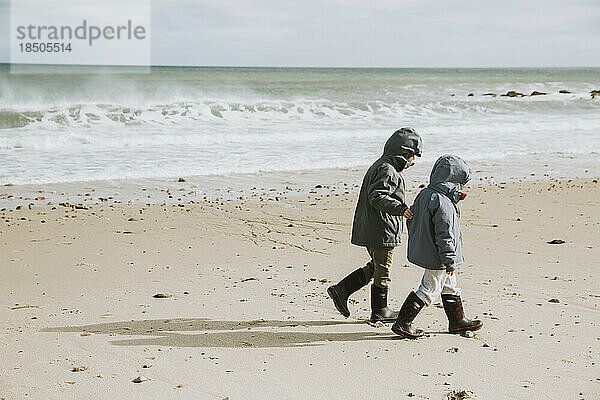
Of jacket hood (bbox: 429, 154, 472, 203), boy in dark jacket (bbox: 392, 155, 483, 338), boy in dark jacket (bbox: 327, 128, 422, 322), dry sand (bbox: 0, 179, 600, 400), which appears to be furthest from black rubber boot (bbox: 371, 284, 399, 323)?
jacket hood (bbox: 429, 154, 472, 203)

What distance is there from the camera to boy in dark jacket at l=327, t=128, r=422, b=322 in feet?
16.2

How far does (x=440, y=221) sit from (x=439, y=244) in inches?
5.6

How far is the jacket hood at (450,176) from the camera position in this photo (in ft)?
15.5

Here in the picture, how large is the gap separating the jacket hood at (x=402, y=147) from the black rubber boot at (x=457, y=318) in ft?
3.12

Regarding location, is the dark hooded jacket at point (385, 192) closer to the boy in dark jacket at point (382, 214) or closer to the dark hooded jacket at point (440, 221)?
the boy in dark jacket at point (382, 214)

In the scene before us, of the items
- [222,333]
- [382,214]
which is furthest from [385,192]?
[222,333]

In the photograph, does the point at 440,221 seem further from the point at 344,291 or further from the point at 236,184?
the point at 236,184

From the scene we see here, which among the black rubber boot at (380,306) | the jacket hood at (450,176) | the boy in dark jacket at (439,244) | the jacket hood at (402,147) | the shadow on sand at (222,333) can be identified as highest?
the jacket hood at (402,147)

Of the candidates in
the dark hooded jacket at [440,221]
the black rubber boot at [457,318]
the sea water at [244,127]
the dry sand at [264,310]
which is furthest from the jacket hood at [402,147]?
the sea water at [244,127]

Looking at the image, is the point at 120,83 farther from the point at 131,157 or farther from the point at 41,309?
the point at 41,309

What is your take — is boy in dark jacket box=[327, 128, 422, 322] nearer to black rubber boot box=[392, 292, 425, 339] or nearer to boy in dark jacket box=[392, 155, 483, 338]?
boy in dark jacket box=[392, 155, 483, 338]

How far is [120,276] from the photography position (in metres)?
6.44

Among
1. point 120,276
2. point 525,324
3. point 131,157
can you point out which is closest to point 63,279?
point 120,276

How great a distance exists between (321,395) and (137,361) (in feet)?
3.78
